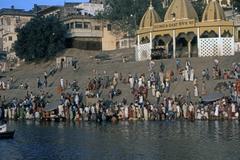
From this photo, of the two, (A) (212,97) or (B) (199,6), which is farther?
(B) (199,6)

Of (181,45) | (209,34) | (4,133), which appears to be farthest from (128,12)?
(4,133)

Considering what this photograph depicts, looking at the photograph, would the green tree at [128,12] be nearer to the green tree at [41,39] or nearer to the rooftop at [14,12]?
the green tree at [41,39]

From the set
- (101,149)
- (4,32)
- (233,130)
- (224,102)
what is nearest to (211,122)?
(224,102)

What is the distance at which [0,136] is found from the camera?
35.6m

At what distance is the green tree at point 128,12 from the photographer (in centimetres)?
8117

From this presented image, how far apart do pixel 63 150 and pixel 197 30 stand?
106 ft

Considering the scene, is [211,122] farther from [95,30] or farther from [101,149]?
[95,30]

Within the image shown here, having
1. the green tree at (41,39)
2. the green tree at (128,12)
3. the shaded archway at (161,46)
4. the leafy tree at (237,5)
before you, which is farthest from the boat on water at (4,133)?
the green tree at (128,12)

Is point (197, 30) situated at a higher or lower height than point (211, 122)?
higher

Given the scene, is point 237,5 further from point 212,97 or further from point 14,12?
point 14,12

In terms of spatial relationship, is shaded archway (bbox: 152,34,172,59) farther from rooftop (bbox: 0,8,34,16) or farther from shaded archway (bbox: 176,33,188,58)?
rooftop (bbox: 0,8,34,16)

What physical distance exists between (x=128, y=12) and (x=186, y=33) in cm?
2106

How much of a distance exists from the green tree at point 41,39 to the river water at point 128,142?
125 feet

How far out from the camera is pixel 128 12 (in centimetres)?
8200
